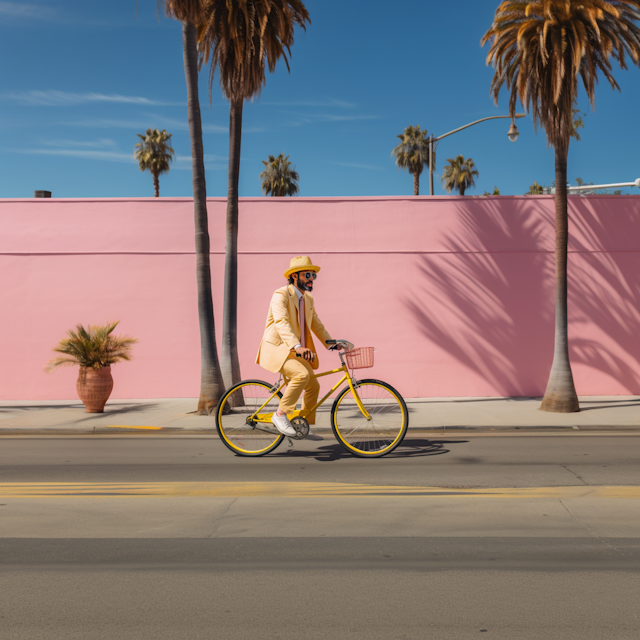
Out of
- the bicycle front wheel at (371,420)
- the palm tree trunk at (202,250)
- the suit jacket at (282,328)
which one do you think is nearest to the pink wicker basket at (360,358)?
the bicycle front wheel at (371,420)

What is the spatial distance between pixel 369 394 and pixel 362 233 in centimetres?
857

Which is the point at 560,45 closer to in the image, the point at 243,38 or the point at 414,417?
the point at 243,38

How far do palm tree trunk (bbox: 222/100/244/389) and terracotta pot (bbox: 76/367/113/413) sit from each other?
2412 millimetres

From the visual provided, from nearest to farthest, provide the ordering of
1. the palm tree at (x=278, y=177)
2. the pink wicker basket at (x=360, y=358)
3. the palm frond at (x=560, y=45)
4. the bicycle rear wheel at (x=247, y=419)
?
the pink wicker basket at (x=360, y=358) < the bicycle rear wheel at (x=247, y=419) < the palm frond at (x=560, y=45) < the palm tree at (x=278, y=177)

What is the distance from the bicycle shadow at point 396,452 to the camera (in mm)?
8320

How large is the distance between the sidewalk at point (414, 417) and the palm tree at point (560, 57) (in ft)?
3.49

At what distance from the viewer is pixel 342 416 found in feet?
26.3

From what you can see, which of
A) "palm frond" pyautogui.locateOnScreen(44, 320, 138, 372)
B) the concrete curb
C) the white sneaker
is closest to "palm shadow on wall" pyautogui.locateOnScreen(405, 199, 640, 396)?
the concrete curb

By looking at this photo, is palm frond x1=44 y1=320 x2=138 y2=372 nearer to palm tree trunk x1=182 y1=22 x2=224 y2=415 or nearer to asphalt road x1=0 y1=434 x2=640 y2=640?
palm tree trunk x1=182 y1=22 x2=224 y2=415

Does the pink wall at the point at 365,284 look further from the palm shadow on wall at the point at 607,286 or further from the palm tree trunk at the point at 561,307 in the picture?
the palm tree trunk at the point at 561,307

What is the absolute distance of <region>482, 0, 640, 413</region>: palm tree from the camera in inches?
477

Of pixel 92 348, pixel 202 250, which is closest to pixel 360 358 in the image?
A: pixel 202 250

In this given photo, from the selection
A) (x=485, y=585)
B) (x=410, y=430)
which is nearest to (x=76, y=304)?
(x=410, y=430)

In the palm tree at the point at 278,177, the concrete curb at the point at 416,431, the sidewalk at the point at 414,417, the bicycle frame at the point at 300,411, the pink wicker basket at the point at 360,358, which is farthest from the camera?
the palm tree at the point at 278,177
